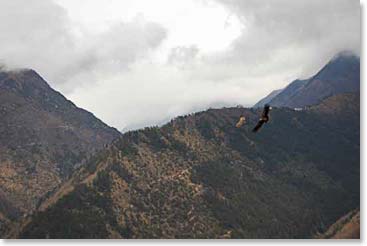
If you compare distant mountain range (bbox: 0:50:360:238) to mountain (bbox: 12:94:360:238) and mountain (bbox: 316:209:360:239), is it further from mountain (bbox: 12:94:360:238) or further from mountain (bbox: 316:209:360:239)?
mountain (bbox: 316:209:360:239)

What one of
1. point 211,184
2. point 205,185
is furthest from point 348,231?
point 211,184

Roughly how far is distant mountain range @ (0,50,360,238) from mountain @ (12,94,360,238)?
29cm

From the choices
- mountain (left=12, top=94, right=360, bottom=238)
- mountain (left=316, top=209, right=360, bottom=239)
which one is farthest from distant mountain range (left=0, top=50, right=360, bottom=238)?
mountain (left=316, top=209, right=360, bottom=239)

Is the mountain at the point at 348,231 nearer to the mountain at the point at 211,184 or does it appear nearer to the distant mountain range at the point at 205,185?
the distant mountain range at the point at 205,185

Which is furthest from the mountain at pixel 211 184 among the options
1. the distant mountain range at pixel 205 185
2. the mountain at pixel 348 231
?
the mountain at pixel 348 231

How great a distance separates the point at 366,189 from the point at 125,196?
10659 centimetres

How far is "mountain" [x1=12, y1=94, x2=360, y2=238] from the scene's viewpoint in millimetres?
114938

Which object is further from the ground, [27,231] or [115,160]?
[115,160]

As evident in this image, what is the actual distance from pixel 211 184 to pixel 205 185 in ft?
7.44

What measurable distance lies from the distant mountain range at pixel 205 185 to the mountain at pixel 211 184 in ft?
0.96

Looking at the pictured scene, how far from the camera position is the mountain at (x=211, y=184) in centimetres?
11494

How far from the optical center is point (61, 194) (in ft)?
439

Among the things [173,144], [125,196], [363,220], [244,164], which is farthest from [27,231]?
[363,220]

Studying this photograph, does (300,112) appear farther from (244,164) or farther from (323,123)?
(244,164)
